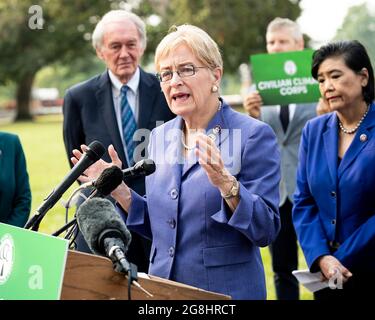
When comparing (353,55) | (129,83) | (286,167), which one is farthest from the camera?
(286,167)

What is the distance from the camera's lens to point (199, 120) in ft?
9.54

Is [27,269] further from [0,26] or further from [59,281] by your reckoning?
[0,26]

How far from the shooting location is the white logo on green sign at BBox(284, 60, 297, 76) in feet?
17.4

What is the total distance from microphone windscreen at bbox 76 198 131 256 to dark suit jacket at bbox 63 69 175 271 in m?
2.03

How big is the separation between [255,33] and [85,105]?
110ft

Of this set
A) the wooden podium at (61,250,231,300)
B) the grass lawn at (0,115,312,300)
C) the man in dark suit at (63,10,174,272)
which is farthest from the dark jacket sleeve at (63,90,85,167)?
the wooden podium at (61,250,231,300)

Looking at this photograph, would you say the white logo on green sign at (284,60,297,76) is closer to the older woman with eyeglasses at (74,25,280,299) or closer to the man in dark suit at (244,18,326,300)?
the man in dark suit at (244,18,326,300)

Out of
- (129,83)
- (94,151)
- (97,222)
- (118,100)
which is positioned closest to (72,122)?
(118,100)

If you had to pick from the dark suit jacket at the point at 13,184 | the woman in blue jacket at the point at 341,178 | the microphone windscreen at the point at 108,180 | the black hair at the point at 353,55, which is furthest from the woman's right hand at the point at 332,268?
the dark suit jacket at the point at 13,184

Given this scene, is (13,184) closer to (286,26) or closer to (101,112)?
(101,112)

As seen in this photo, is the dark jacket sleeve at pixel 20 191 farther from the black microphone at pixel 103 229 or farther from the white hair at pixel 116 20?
the black microphone at pixel 103 229

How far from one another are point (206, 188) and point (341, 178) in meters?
0.93

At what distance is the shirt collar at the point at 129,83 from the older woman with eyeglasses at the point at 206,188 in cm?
153

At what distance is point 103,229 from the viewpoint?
206cm
